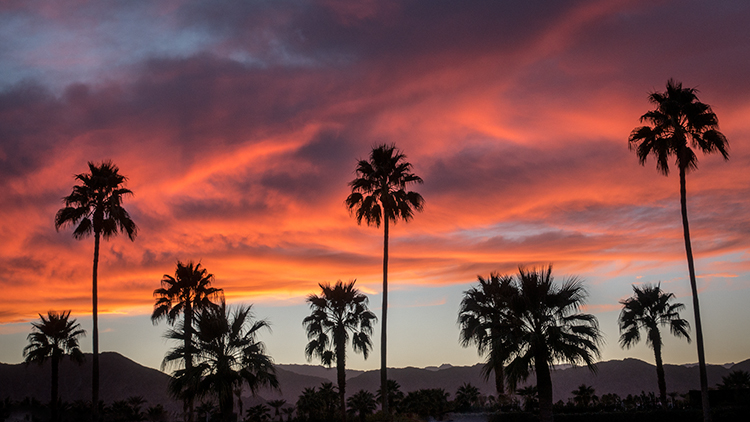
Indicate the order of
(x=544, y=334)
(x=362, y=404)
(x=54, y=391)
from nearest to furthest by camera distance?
(x=544, y=334) < (x=362, y=404) < (x=54, y=391)

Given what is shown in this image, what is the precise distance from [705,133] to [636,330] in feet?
70.5

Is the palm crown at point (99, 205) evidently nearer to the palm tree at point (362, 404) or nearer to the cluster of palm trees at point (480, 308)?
the cluster of palm trees at point (480, 308)

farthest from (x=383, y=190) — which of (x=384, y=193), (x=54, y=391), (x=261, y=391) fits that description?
(x=261, y=391)

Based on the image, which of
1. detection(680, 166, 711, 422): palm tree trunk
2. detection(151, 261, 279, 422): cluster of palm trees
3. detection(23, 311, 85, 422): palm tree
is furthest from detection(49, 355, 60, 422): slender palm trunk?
detection(680, 166, 711, 422): palm tree trunk

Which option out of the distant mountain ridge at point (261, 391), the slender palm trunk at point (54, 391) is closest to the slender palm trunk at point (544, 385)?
the slender palm trunk at point (54, 391)

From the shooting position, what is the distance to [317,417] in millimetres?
46031

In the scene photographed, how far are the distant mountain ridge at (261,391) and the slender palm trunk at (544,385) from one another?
100.0 metres

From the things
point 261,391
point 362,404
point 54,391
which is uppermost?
point 54,391

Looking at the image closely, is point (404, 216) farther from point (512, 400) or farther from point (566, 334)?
point (512, 400)

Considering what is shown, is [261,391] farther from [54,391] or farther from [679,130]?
[679,130]

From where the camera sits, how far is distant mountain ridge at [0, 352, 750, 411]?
134 m

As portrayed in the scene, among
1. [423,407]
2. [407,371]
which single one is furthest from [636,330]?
[407,371]

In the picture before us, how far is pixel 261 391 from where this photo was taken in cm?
15888

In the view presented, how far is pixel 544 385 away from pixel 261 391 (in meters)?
141
